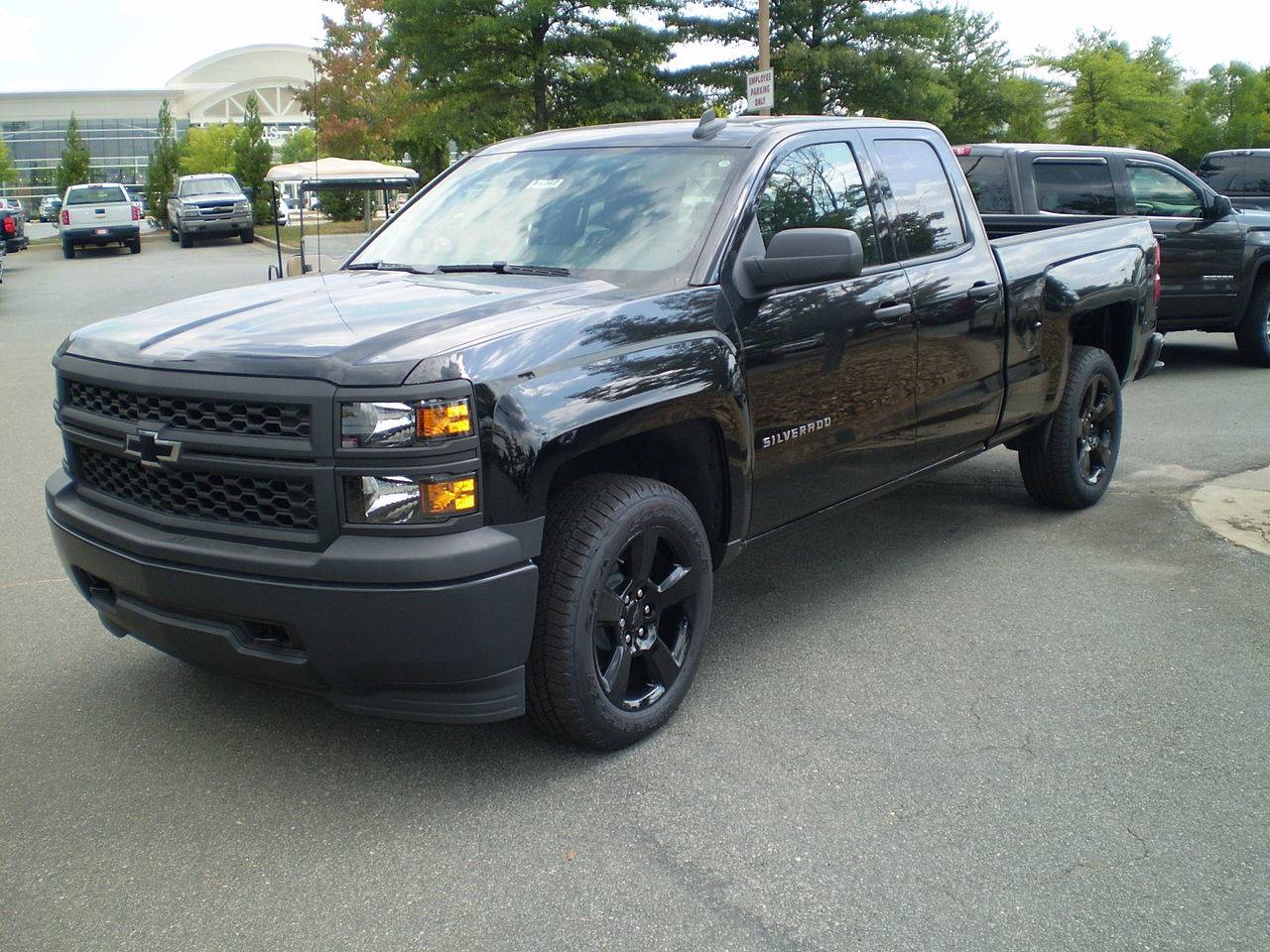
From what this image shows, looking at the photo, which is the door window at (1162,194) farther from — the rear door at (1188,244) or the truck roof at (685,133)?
the truck roof at (685,133)

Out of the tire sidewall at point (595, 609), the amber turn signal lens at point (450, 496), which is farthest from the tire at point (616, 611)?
the amber turn signal lens at point (450, 496)

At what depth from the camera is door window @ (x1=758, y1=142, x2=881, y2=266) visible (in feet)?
14.2

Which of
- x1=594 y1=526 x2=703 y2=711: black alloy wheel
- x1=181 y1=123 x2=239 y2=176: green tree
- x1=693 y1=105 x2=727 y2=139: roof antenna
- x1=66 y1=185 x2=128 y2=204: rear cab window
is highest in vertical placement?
x1=181 y1=123 x2=239 y2=176: green tree

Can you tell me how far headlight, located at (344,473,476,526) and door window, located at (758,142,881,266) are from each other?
5.48 feet

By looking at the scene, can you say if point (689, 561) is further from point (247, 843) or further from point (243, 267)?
point (243, 267)

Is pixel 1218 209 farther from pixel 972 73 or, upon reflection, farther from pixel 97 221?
pixel 972 73

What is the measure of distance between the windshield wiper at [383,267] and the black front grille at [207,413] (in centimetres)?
130

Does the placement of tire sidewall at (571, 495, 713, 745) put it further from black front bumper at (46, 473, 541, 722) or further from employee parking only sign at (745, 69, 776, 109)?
employee parking only sign at (745, 69, 776, 109)

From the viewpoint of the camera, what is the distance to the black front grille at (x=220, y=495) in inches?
125

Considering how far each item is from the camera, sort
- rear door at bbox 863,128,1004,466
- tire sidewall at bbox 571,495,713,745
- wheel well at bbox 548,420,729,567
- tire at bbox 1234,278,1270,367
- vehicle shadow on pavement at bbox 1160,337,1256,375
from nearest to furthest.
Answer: tire sidewall at bbox 571,495,713,745 → wheel well at bbox 548,420,729,567 → rear door at bbox 863,128,1004,466 → tire at bbox 1234,278,1270,367 → vehicle shadow on pavement at bbox 1160,337,1256,375

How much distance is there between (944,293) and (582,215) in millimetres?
1547

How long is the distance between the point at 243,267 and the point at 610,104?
8334 mm

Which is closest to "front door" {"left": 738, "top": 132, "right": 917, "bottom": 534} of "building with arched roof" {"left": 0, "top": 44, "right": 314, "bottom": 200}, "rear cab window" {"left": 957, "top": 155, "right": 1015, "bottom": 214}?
"rear cab window" {"left": 957, "top": 155, "right": 1015, "bottom": 214}

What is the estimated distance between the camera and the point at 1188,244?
10.7 m
